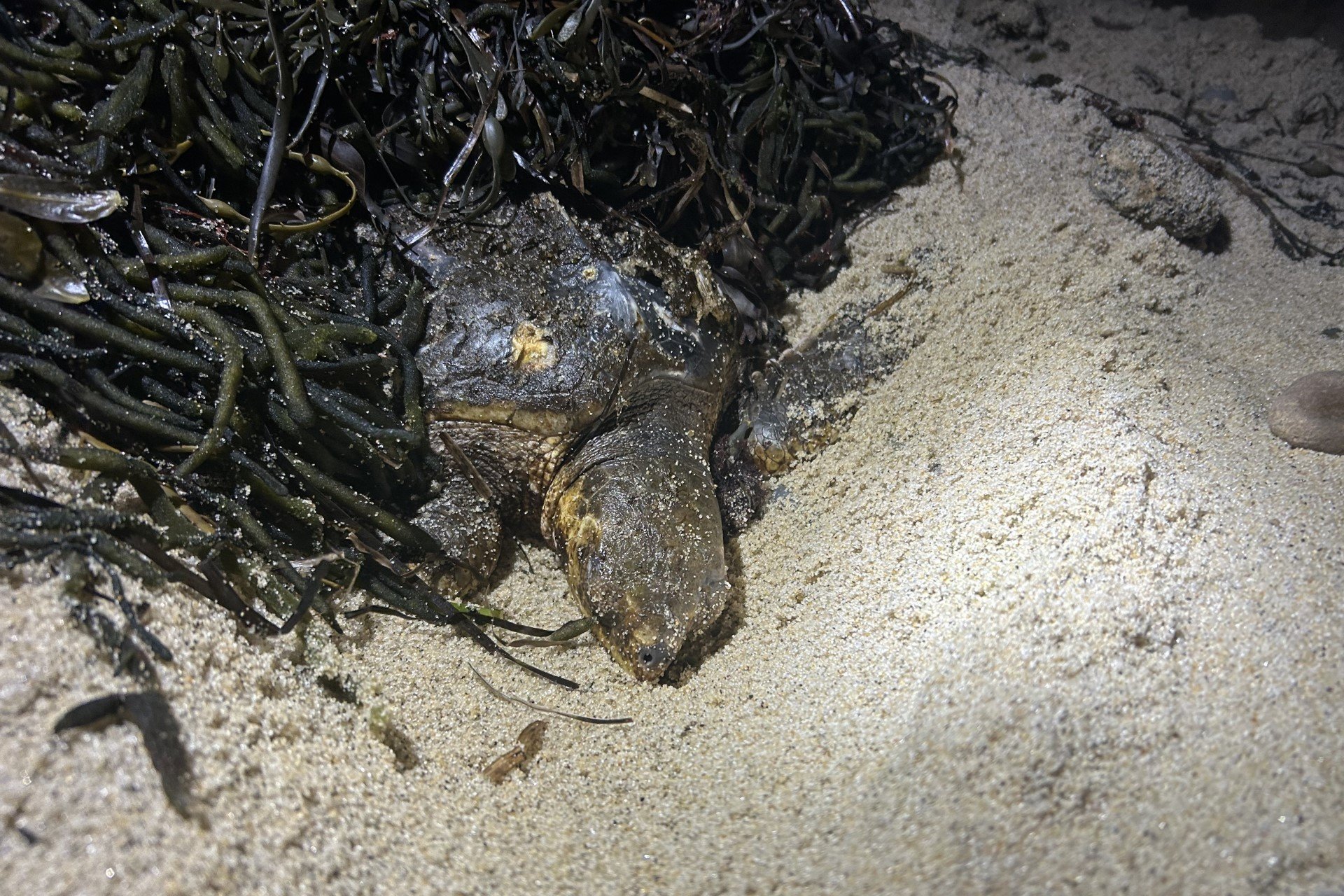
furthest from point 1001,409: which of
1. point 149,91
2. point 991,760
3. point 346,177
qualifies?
point 149,91

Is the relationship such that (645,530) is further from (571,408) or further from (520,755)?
(520,755)

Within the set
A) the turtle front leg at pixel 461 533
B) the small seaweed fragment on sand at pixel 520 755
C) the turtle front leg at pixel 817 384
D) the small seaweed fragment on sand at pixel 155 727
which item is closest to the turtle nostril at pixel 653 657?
the small seaweed fragment on sand at pixel 520 755

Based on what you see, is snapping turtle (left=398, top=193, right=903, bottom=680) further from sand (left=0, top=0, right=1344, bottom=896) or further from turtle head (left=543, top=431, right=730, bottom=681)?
sand (left=0, top=0, right=1344, bottom=896)

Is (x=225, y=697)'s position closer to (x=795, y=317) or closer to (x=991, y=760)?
(x=991, y=760)

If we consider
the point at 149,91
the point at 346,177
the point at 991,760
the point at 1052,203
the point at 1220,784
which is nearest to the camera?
the point at 1220,784

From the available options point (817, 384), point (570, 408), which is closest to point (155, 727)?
point (570, 408)

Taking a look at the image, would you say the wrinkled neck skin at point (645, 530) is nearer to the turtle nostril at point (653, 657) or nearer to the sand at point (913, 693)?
the turtle nostril at point (653, 657)
